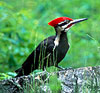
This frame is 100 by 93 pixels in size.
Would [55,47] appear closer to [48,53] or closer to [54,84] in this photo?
[48,53]

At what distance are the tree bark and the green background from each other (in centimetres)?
66

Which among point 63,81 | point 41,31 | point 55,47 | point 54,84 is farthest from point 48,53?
point 41,31

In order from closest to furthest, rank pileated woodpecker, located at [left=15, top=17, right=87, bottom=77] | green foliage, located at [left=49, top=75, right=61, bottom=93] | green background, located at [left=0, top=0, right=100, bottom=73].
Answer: green foliage, located at [left=49, top=75, right=61, bottom=93]
pileated woodpecker, located at [left=15, top=17, right=87, bottom=77]
green background, located at [left=0, top=0, right=100, bottom=73]

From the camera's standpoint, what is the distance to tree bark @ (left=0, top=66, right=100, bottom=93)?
4.79 m

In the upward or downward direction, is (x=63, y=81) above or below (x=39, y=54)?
below

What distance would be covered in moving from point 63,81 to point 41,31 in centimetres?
385

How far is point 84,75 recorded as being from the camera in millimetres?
4758

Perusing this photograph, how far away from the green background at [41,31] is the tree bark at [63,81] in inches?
25.9

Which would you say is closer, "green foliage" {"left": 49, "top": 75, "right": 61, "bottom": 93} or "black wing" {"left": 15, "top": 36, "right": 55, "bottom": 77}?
"green foliage" {"left": 49, "top": 75, "right": 61, "bottom": 93}

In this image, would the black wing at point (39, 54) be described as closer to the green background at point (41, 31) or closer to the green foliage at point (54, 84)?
the green background at point (41, 31)

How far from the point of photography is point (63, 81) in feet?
15.9

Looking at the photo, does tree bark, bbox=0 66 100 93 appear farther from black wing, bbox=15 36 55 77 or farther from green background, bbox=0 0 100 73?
black wing, bbox=15 36 55 77

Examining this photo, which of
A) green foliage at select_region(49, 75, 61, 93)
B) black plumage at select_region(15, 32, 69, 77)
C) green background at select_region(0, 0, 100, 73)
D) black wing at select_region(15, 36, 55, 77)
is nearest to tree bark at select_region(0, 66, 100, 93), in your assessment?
green foliage at select_region(49, 75, 61, 93)

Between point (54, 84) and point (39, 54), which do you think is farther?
point (39, 54)
